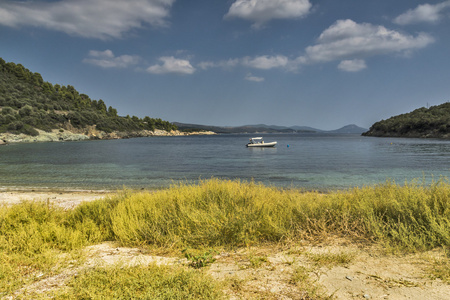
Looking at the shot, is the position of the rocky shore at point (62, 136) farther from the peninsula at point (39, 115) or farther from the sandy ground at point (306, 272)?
the sandy ground at point (306, 272)

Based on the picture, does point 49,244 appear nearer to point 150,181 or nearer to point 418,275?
point 418,275

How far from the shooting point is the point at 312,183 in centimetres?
1789

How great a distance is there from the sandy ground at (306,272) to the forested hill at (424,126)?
107354 millimetres

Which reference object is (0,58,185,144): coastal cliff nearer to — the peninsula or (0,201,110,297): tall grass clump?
the peninsula

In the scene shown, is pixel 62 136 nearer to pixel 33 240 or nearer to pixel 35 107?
pixel 35 107

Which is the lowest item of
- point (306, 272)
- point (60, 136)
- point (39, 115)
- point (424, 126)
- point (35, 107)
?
point (306, 272)

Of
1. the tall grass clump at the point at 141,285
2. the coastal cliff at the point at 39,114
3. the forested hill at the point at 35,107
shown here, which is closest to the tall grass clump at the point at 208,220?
the tall grass clump at the point at 141,285

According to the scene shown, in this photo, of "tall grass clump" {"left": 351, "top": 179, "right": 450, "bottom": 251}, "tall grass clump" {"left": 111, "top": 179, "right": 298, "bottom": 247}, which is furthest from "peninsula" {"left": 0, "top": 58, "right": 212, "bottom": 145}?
"tall grass clump" {"left": 351, "top": 179, "right": 450, "bottom": 251}

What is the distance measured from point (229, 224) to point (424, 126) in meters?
123

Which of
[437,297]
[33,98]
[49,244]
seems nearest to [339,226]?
[437,297]

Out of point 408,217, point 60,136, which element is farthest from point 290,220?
point 60,136

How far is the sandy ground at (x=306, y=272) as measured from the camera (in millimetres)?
3484

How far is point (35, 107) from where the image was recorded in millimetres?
89750

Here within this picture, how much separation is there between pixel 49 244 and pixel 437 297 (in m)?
6.38
